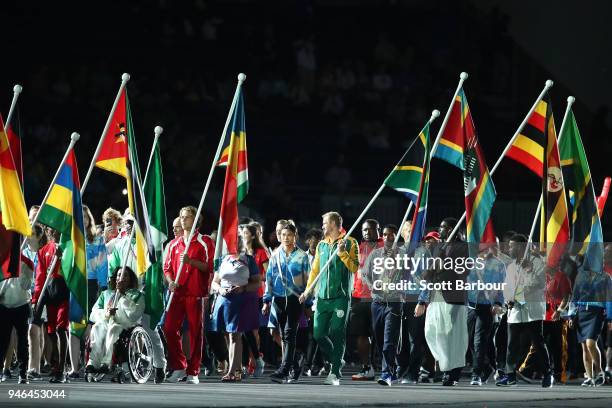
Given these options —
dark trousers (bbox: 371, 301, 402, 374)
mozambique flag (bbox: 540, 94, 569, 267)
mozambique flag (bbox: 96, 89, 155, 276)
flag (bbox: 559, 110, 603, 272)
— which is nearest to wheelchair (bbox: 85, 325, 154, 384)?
mozambique flag (bbox: 96, 89, 155, 276)

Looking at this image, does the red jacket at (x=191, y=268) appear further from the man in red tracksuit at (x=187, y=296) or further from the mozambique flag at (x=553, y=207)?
the mozambique flag at (x=553, y=207)

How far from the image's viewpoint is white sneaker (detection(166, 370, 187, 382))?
678 inches

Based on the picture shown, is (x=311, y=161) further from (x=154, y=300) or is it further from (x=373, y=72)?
(x=154, y=300)

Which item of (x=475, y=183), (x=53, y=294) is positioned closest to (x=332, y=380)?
(x=475, y=183)

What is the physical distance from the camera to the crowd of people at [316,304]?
17.0 meters

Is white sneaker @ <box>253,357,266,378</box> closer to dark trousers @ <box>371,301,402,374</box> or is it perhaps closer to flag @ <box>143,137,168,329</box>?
dark trousers @ <box>371,301,402,374</box>

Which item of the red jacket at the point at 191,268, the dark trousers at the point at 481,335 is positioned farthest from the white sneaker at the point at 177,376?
the dark trousers at the point at 481,335

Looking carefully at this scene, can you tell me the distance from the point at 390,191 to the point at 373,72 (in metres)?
5.98

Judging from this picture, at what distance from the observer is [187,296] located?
17531 millimetres

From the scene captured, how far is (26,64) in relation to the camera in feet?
99.2

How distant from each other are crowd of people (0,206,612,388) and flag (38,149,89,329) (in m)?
0.51

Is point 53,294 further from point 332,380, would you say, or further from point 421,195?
point 421,195

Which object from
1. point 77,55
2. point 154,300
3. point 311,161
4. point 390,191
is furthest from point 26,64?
point 154,300

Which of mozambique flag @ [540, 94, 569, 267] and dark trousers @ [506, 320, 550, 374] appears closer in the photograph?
mozambique flag @ [540, 94, 569, 267]
